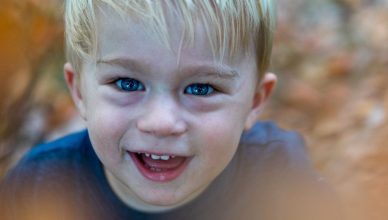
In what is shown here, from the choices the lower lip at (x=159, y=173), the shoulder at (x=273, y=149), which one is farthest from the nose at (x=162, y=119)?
the shoulder at (x=273, y=149)

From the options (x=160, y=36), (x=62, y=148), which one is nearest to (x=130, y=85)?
(x=160, y=36)

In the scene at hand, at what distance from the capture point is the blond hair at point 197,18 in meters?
1.12

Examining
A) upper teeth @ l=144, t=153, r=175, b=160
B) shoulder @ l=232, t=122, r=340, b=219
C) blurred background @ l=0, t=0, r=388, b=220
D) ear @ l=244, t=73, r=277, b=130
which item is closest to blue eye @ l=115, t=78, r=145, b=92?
upper teeth @ l=144, t=153, r=175, b=160

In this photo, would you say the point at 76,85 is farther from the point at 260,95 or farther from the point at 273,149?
the point at 273,149

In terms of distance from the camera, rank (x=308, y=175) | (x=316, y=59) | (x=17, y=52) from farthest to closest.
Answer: (x=316, y=59), (x=17, y=52), (x=308, y=175)

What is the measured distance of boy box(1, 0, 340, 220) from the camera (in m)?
1.13

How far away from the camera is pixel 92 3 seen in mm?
1189

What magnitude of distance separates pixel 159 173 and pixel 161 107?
0.16 meters

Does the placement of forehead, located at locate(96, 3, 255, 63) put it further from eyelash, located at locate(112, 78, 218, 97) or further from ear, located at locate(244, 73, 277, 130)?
ear, located at locate(244, 73, 277, 130)

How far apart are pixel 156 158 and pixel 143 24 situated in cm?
25

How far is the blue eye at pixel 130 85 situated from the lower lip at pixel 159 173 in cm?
13

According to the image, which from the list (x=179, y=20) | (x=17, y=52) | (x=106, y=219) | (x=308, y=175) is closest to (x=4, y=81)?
(x=17, y=52)

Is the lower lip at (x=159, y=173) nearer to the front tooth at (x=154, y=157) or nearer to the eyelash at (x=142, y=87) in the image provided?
the front tooth at (x=154, y=157)

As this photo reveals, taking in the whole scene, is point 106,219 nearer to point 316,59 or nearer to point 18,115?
point 18,115
